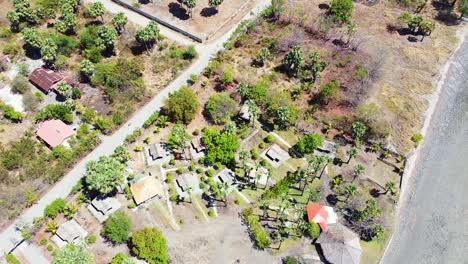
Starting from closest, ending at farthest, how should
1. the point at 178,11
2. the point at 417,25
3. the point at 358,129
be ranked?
the point at 358,129 < the point at 417,25 < the point at 178,11

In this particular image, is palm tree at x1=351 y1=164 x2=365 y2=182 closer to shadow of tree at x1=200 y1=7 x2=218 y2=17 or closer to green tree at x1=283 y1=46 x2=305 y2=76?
green tree at x1=283 y1=46 x2=305 y2=76

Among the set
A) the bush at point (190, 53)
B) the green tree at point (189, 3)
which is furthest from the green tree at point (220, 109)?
the green tree at point (189, 3)

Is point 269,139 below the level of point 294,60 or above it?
below

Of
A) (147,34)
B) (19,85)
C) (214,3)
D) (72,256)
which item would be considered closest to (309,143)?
(72,256)

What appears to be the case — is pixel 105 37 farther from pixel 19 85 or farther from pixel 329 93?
pixel 329 93

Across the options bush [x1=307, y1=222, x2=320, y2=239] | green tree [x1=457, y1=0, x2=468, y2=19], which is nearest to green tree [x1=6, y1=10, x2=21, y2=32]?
bush [x1=307, y1=222, x2=320, y2=239]

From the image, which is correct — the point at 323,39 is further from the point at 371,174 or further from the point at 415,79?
the point at 371,174

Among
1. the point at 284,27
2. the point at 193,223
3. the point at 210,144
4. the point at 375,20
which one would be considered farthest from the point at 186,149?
the point at 375,20
